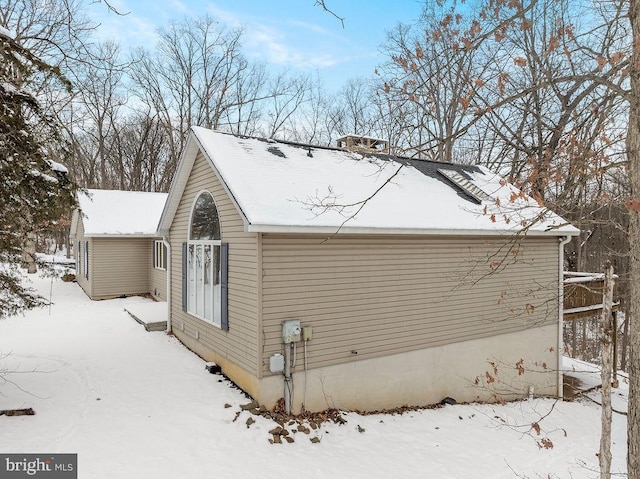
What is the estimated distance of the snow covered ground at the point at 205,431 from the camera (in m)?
5.12

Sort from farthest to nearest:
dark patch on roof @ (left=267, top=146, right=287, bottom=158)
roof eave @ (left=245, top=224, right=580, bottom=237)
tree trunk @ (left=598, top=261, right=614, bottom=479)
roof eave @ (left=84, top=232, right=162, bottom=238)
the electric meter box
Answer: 1. roof eave @ (left=84, top=232, right=162, bottom=238)
2. dark patch on roof @ (left=267, top=146, right=287, bottom=158)
3. the electric meter box
4. roof eave @ (left=245, top=224, right=580, bottom=237)
5. tree trunk @ (left=598, top=261, right=614, bottom=479)

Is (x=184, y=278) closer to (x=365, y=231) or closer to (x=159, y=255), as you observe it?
(x=365, y=231)

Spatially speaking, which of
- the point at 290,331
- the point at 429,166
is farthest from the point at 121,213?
the point at 290,331

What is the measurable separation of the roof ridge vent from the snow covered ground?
5.03 metres

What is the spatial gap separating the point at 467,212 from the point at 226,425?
6.71 meters

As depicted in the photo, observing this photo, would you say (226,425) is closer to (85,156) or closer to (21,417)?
(21,417)

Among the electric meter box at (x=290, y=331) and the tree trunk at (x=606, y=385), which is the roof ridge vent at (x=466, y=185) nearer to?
the electric meter box at (x=290, y=331)

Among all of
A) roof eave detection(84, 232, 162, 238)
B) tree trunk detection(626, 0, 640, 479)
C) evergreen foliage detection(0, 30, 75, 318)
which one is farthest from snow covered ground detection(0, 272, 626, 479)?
roof eave detection(84, 232, 162, 238)

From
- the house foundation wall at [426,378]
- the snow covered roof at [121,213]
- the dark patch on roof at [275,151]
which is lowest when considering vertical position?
the house foundation wall at [426,378]

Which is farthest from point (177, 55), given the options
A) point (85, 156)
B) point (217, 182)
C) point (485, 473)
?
point (485, 473)

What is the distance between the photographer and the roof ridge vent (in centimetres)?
1037

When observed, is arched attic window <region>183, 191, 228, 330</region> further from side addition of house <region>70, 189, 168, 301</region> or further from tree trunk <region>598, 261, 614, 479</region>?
side addition of house <region>70, 189, 168, 301</region>

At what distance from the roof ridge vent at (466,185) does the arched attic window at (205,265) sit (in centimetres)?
647

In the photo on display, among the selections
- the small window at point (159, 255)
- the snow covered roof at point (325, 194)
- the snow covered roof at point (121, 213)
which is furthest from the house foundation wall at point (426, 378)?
the snow covered roof at point (121, 213)
